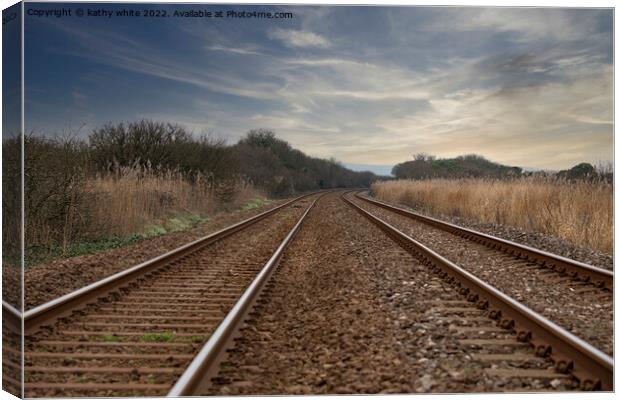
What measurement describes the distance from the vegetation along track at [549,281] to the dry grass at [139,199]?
6.53m

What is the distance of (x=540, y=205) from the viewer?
1135 centimetres

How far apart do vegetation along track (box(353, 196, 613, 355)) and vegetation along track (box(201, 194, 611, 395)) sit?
1.86 ft

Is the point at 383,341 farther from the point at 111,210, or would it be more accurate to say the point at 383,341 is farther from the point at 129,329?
the point at 111,210

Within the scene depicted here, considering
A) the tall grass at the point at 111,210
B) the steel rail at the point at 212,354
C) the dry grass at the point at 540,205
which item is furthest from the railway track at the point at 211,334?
the tall grass at the point at 111,210

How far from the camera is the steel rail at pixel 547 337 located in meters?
2.99

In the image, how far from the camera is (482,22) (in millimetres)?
3891

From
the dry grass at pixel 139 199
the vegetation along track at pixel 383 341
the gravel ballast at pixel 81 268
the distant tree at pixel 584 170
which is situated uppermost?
the distant tree at pixel 584 170

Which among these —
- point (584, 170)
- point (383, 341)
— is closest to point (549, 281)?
point (584, 170)

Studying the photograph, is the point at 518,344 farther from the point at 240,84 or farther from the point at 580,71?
the point at 240,84

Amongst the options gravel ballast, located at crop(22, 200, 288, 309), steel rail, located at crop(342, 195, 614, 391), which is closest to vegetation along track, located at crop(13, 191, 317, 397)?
gravel ballast, located at crop(22, 200, 288, 309)

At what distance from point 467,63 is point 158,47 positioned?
252 cm

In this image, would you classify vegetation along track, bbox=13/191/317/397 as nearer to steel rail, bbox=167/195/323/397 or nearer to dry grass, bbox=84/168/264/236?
steel rail, bbox=167/195/323/397

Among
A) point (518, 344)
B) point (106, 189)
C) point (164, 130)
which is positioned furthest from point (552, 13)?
point (164, 130)

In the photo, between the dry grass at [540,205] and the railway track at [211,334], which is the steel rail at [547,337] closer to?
the railway track at [211,334]
